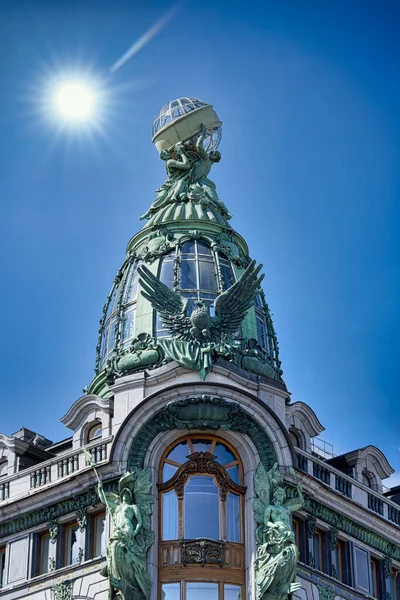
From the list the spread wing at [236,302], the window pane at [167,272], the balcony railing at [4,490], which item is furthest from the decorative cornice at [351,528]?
the balcony railing at [4,490]

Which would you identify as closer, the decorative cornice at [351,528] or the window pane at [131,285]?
the decorative cornice at [351,528]

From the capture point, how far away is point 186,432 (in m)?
52.5

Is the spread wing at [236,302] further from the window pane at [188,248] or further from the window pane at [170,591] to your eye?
the window pane at [170,591]

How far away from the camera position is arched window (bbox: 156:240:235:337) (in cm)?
5809

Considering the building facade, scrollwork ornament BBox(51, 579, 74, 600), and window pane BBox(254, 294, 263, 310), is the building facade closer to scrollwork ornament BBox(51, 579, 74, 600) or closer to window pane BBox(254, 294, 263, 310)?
scrollwork ornament BBox(51, 579, 74, 600)

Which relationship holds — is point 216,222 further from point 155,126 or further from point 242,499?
point 242,499

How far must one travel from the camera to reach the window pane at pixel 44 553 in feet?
176

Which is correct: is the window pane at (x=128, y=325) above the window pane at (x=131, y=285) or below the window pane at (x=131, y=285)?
below

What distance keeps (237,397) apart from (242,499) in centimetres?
345

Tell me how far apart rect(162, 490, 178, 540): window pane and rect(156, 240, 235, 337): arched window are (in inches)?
307

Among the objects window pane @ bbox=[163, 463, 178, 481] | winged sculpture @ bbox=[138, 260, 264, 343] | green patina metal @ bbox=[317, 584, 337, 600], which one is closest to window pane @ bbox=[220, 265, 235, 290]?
winged sculpture @ bbox=[138, 260, 264, 343]

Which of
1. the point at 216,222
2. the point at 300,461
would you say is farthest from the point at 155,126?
the point at 300,461

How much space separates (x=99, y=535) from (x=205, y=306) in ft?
29.6

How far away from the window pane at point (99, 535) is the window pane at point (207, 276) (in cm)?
1020
